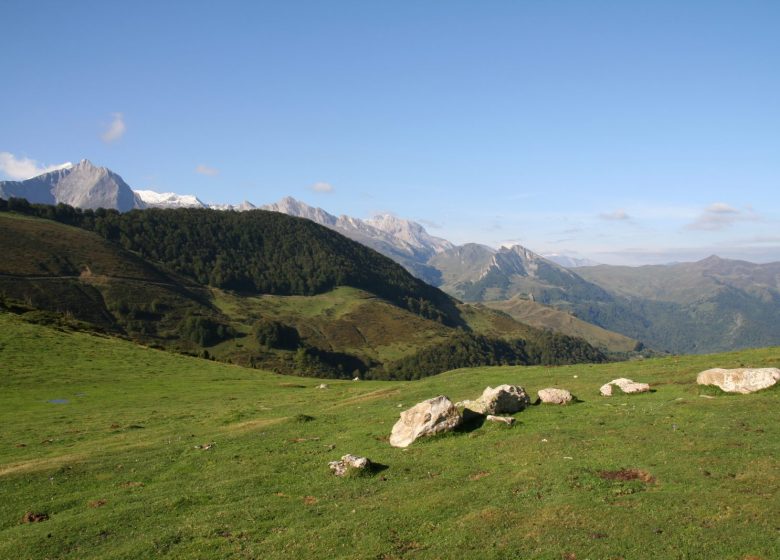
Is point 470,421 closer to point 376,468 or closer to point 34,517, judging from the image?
point 376,468

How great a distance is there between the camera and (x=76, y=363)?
75562 millimetres

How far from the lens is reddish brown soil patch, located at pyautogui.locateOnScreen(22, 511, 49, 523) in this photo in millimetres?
24062

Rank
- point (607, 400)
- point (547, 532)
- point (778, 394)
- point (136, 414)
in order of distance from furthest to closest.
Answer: point (136, 414) → point (607, 400) → point (778, 394) → point (547, 532)

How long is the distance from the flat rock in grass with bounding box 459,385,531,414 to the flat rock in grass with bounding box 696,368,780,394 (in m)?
13.6

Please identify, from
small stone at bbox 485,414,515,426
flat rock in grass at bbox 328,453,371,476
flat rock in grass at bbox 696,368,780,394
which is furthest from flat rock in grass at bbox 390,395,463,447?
flat rock in grass at bbox 696,368,780,394

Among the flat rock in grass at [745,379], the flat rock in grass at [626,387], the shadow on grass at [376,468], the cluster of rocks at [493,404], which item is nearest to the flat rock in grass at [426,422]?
the cluster of rocks at [493,404]

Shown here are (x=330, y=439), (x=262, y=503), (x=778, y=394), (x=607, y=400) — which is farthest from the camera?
(x=607, y=400)

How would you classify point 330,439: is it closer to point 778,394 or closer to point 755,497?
point 755,497

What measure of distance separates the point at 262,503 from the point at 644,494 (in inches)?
654

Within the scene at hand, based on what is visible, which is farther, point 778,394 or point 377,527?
point 778,394

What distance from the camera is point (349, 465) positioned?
2669cm

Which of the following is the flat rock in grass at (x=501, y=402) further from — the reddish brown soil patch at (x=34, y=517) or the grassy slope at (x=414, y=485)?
the reddish brown soil patch at (x=34, y=517)

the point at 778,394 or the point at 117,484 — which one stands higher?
the point at 778,394

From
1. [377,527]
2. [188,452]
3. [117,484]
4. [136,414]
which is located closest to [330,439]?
[188,452]
